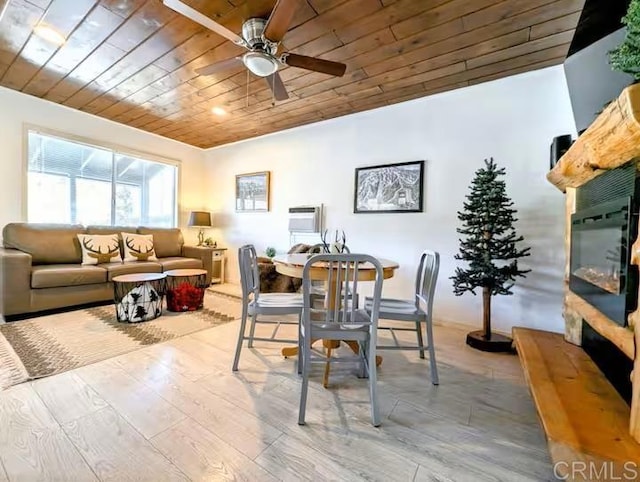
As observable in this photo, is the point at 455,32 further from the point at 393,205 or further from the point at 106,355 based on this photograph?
the point at 106,355

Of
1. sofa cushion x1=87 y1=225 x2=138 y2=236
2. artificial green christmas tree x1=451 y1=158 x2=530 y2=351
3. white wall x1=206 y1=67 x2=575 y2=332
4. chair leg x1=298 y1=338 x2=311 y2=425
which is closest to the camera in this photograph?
chair leg x1=298 y1=338 x2=311 y2=425

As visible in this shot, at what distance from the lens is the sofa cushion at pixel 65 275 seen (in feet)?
9.27

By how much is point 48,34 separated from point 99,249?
7.34 ft

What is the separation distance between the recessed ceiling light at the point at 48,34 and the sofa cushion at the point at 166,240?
2453 millimetres

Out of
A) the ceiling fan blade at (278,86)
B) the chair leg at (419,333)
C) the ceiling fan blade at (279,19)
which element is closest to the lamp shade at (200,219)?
the ceiling fan blade at (278,86)

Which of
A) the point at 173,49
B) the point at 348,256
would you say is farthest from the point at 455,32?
the point at 173,49

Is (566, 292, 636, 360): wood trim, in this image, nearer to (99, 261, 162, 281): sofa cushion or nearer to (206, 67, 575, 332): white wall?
(206, 67, 575, 332): white wall

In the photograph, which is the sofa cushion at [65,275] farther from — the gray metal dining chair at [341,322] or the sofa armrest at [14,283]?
the gray metal dining chair at [341,322]

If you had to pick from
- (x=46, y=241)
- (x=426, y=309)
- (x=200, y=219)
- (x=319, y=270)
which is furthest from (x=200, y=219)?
(x=426, y=309)

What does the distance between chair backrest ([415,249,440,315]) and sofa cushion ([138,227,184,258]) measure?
12.8 feet

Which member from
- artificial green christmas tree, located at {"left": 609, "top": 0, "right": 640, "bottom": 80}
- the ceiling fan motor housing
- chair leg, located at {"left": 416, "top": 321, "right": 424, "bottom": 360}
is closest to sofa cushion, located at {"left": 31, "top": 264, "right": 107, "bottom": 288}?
the ceiling fan motor housing

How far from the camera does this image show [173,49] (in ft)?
7.58

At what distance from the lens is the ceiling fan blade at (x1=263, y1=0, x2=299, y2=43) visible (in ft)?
4.91

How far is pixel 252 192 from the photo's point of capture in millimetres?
4613
